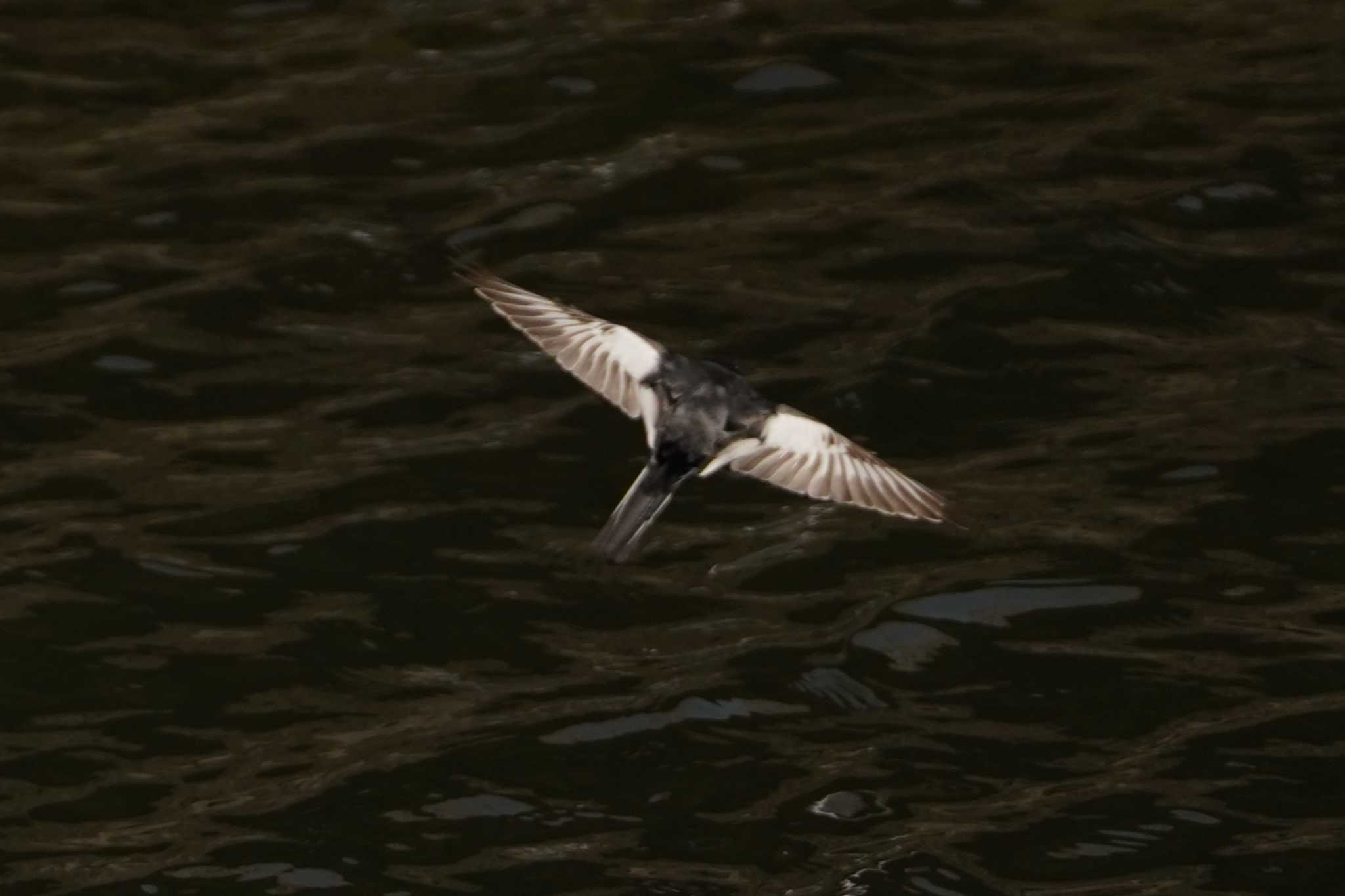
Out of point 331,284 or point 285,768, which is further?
point 331,284

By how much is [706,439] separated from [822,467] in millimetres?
448

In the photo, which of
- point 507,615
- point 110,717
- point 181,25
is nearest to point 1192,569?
point 507,615

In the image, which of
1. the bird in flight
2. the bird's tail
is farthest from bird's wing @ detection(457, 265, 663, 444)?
the bird's tail

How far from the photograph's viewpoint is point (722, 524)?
9203 mm

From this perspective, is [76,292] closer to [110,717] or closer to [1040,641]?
[110,717]

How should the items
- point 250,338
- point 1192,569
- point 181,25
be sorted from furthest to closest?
1. point 181,25
2. point 250,338
3. point 1192,569

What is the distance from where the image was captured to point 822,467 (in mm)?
7535

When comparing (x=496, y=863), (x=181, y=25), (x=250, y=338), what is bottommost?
(x=496, y=863)

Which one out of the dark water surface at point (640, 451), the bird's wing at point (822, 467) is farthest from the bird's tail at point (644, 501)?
the dark water surface at point (640, 451)

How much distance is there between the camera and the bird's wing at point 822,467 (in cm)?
741

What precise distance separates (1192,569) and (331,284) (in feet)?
13.9

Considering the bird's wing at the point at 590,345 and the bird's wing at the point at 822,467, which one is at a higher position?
the bird's wing at the point at 590,345

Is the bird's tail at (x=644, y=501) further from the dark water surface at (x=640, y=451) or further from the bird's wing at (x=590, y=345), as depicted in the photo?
the dark water surface at (x=640, y=451)

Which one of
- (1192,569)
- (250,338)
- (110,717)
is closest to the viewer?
(110,717)
